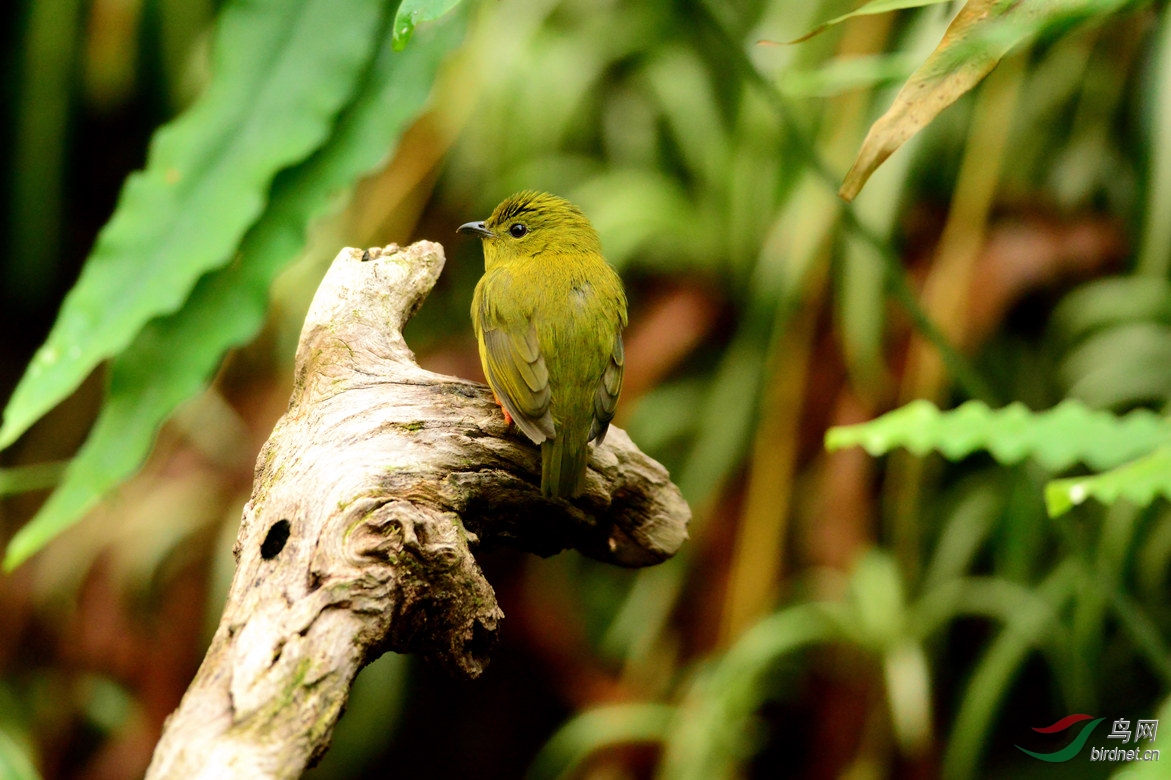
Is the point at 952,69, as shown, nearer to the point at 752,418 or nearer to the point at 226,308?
the point at 226,308

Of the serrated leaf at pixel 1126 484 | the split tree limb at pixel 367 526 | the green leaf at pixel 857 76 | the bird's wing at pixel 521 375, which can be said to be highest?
the green leaf at pixel 857 76

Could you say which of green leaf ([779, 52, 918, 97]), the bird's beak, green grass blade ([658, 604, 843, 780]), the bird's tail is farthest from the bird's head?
green grass blade ([658, 604, 843, 780])

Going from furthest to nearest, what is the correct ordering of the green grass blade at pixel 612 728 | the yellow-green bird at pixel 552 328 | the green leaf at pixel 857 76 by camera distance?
the green grass blade at pixel 612 728, the green leaf at pixel 857 76, the yellow-green bird at pixel 552 328

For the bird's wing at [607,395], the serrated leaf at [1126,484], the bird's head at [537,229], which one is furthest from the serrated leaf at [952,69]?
the bird's head at [537,229]

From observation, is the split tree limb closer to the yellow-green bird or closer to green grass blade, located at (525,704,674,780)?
the yellow-green bird

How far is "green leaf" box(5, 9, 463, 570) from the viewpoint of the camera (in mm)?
1987

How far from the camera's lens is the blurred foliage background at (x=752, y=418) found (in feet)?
12.3

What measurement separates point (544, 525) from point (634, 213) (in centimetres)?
220

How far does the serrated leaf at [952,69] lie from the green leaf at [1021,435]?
675mm

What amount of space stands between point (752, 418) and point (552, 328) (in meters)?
1.97

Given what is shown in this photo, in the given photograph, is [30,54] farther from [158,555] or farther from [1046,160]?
[1046,160]

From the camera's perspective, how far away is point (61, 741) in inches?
174

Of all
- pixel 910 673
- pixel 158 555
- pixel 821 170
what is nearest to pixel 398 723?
pixel 158 555

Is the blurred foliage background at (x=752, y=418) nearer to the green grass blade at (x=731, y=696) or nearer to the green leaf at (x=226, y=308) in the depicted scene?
the green grass blade at (x=731, y=696)
